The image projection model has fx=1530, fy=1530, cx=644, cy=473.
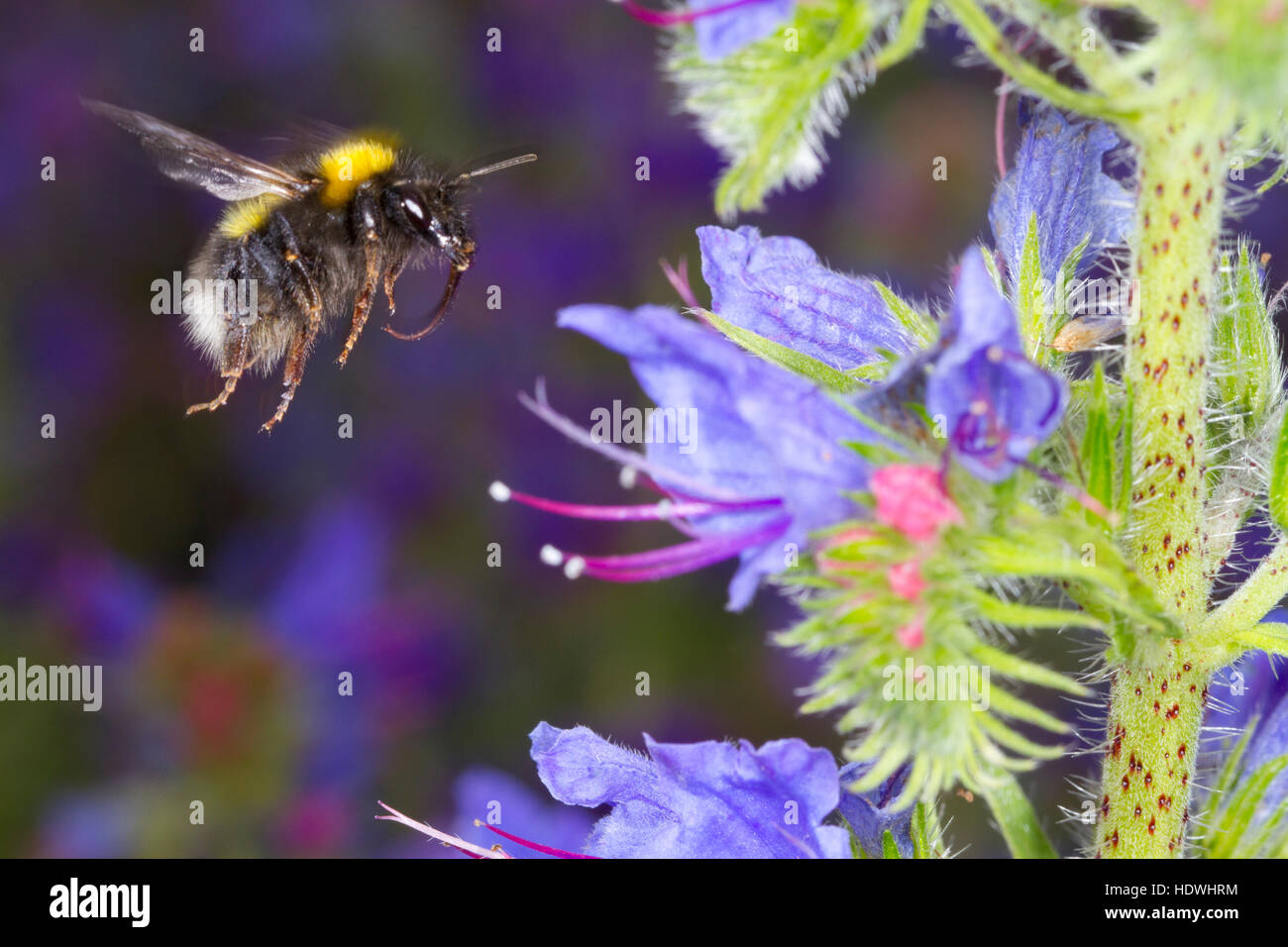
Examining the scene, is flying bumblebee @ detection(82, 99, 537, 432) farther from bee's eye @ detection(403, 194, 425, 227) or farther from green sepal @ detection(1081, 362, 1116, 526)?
green sepal @ detection(1081, 362, 1116, 526)

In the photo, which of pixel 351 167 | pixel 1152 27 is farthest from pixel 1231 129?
pixel 351 167

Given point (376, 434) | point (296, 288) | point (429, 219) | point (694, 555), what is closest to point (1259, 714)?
point (694, 555)

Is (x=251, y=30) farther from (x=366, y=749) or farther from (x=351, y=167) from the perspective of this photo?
(x=351, y=167)

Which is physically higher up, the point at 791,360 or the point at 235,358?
the point at 235,358

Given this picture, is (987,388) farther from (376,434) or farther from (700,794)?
(376,434)

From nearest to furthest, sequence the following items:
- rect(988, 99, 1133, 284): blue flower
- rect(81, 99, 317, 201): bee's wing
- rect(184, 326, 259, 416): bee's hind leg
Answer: rect(988, 99, 1133, 284): blue flower, rect(81, 99, 317, 201): bee's wing, rect(184, 326, 259, 416): bee's hind leg

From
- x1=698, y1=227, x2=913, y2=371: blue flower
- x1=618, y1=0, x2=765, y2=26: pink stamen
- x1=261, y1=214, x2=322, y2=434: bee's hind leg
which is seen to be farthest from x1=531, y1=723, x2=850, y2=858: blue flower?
x1=261, y1=214, x2=322, y2=434: bee's hind leg

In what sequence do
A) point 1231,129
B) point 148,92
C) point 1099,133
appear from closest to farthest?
point 1231,129 < point 1099,133 < point 148,92
